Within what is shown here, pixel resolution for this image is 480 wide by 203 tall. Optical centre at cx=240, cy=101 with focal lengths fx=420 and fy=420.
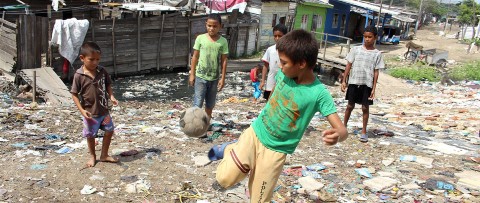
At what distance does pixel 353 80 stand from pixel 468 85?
10094mm

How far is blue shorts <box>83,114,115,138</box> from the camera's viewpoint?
4.09 metres

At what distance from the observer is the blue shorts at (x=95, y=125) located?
4.09 metres

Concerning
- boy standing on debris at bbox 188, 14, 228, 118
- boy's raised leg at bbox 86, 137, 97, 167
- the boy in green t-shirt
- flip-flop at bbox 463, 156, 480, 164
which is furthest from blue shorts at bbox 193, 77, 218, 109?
flip-flop at bbox 463, 156, 480, 164

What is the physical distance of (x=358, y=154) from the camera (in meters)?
5.31

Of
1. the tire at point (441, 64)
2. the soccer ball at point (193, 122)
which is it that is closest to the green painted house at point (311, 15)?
the tire at point (441, 64)

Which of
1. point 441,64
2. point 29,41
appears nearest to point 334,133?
point 29,41

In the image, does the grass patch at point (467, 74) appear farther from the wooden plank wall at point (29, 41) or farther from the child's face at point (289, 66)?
the child's face at point (289, 66)

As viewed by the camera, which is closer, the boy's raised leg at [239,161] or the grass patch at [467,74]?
the boy's raised leg at [239,161]

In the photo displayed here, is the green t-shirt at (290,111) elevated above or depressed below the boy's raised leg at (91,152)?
above

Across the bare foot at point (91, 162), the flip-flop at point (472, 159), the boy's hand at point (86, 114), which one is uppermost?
the boy's hand at point (86, 114)

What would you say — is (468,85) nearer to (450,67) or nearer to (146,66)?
(450,67)

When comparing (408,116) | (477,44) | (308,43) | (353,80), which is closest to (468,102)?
(408,116)

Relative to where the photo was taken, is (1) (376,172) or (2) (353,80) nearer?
(1) (376,172)

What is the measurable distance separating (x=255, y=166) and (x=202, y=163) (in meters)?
1.80
